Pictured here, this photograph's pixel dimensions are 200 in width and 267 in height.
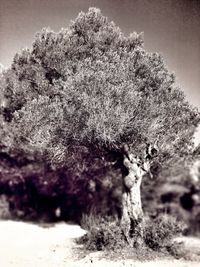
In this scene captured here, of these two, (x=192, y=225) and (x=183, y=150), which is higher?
(x=183, y=150)

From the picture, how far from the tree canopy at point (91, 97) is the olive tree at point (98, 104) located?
0.10ft

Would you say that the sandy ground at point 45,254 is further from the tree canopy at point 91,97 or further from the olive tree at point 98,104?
the tree canopy at point 91,97

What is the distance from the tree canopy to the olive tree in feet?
0.10

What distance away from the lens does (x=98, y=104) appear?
35.3ft

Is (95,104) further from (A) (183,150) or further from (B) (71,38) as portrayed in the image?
(A) (183,150)

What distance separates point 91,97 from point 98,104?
0.33 m

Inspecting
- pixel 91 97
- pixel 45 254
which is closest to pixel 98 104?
pixel 91 97

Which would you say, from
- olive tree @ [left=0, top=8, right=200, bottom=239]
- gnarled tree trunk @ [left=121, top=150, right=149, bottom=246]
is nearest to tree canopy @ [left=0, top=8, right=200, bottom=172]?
olive tree @ [left=0, top=8, right=200, bottom=239]

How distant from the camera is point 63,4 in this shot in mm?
11641

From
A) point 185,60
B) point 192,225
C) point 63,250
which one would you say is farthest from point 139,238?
point 192,225

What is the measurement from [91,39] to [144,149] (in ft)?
14.9

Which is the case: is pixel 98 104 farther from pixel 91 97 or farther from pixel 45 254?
pixel 45 254

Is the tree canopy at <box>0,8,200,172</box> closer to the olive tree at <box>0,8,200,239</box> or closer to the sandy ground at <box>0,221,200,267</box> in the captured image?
the olive tree at <box>0,8,200,239</box>

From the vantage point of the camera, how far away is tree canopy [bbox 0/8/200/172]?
1102cm
